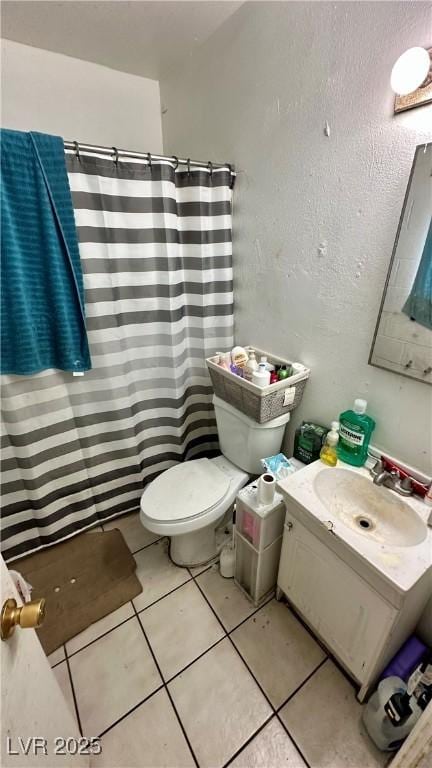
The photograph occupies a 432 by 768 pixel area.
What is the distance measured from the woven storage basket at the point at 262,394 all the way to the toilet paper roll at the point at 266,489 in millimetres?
241

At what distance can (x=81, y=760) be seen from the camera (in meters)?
0.85

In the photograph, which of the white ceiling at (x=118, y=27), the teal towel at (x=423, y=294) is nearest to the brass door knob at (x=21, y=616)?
the teal towel at (x=423, y=294)

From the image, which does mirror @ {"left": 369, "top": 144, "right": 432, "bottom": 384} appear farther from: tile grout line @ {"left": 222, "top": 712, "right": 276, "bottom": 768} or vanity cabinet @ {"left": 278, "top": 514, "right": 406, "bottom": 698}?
tile grout line @ {"left": 222, "top": 712, "right": 276, "bottom": 768}

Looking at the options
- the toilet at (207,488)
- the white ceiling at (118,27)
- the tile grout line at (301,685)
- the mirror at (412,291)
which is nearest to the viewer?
the mirror at (412,291)

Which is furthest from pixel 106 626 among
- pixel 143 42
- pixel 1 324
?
pixel 143 42

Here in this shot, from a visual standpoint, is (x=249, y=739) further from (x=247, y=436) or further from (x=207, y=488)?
(x=247, y=436)

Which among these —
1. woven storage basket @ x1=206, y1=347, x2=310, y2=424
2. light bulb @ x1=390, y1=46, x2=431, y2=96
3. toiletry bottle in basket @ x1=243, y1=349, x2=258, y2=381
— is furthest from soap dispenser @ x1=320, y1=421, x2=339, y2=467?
light bulb @ x1=390, y1=46, x2=431, y2=96

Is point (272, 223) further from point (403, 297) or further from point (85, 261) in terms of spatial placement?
point (85, 261)

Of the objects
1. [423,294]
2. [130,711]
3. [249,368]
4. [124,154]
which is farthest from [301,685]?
[124,154]

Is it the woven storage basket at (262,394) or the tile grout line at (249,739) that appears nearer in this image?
the tile grout line at (249,739)

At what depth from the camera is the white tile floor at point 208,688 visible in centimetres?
96

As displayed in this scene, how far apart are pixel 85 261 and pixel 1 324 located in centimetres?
39

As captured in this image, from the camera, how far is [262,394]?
1176 millimetres

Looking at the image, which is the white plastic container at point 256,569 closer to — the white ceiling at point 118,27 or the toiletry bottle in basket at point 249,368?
the toiletry bottle in basket at point 249,368
